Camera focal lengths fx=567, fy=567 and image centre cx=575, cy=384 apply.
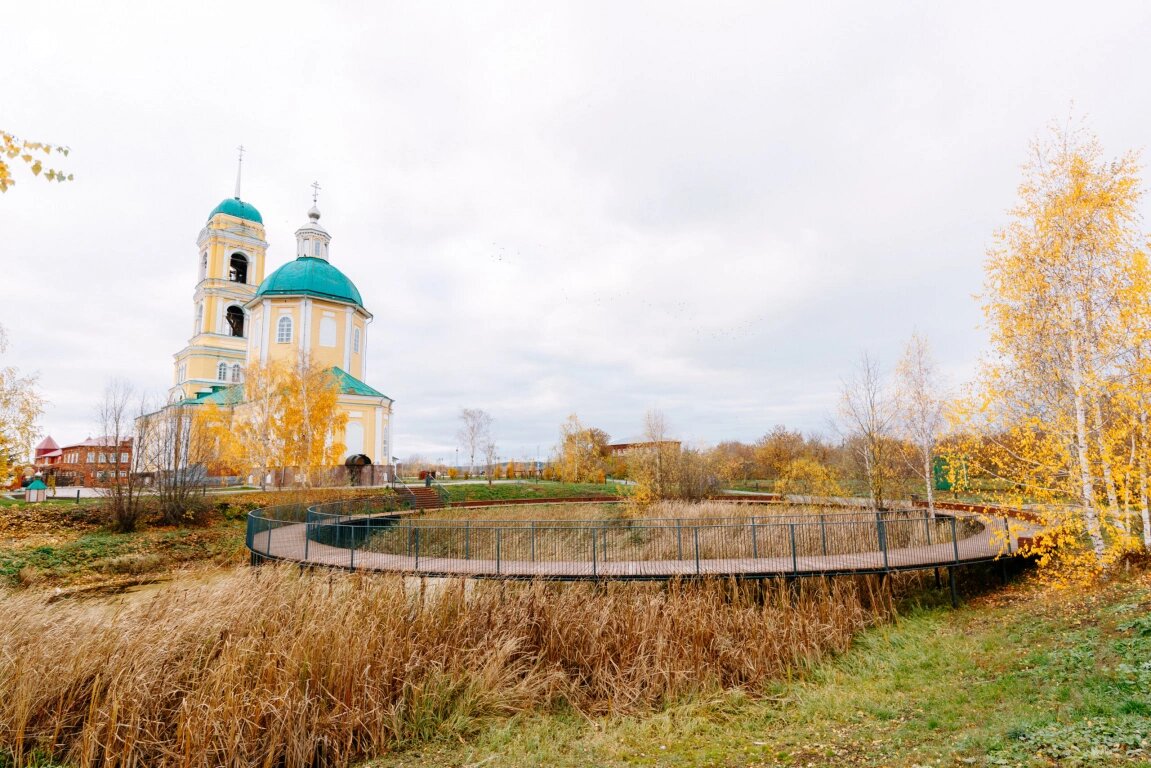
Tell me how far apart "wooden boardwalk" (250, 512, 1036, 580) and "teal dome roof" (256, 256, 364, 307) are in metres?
33.4

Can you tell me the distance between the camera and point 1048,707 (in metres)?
5.85

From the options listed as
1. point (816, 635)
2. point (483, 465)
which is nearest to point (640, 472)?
point (816, 635)

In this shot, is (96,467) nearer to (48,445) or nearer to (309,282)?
(309,282)

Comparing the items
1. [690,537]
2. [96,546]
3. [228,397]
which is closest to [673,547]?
[690,537]

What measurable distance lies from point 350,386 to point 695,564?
3455cm

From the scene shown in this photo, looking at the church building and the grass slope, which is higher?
the church building

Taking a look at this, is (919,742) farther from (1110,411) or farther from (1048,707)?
(1110,411)

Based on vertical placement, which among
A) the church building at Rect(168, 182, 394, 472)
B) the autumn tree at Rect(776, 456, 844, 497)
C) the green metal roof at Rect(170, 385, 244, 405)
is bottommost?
the autumn tree at Rect(776, 456, 844, 497)

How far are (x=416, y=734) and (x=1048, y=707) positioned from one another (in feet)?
23.0

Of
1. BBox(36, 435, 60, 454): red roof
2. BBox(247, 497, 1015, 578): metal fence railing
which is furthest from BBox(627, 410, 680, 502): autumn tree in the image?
BBox(36, 435, 60, 454): red roof

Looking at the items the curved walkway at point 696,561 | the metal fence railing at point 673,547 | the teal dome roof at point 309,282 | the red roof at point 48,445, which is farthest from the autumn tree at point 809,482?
the red roof at point 48,445

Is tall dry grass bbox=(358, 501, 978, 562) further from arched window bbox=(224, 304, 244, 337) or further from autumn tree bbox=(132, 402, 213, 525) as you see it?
arched window bbox=(224, 304, 244, 337)

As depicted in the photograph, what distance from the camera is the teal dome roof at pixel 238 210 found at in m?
53.5

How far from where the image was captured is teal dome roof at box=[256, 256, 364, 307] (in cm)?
4319
